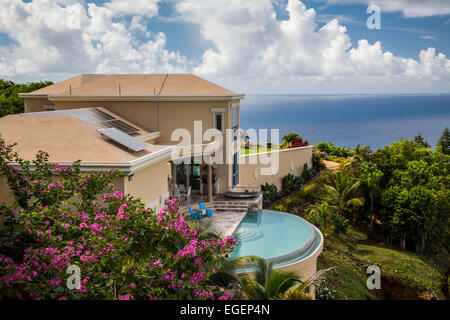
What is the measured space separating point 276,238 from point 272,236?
384mm

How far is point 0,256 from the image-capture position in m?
6.47

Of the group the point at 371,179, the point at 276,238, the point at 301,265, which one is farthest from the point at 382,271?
the point at 301,265

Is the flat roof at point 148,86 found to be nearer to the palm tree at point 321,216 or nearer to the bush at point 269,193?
the bush at point 269,193

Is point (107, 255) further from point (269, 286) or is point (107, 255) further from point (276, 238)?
point (276, 238)

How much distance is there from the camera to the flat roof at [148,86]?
1005 inches

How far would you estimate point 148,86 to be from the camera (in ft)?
86.6

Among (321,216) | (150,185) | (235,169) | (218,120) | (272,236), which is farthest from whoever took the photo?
(321,216)

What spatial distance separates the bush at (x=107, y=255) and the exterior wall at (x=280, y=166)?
2106cm

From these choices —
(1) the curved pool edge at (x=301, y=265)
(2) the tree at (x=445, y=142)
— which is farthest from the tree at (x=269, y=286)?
(2) the tree at (x=445, y=142)

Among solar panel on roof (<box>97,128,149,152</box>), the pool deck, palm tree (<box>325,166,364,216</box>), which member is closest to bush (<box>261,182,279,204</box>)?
palm tree (<box>325,166,364,216</box>)

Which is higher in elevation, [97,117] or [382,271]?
[97,117]

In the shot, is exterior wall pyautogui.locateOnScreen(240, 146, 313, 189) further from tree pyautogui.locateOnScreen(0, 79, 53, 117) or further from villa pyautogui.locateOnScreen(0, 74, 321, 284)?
tree pyautogui.locateOnScreen(0, 79, 53, 117)

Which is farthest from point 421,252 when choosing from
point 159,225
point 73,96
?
point 159,225
